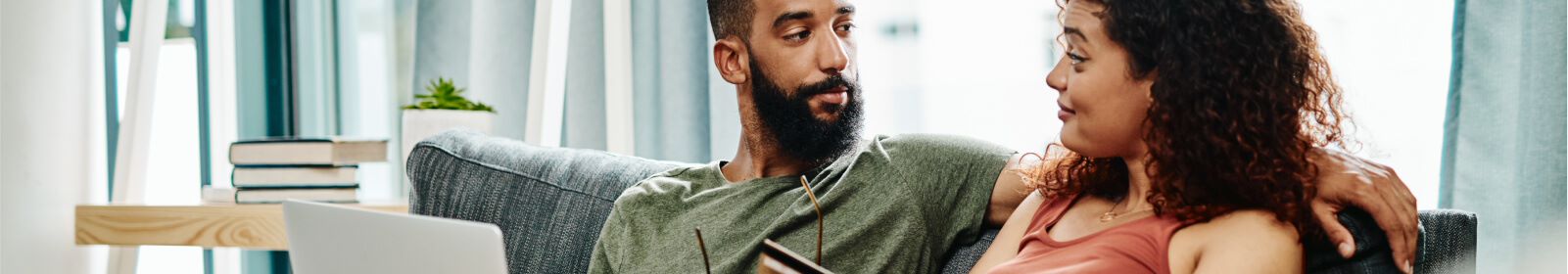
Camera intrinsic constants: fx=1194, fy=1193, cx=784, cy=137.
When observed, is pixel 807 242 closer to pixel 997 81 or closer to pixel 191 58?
pixel 997 81

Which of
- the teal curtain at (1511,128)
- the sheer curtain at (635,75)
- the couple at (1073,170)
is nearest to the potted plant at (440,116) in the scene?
the sheer curtain at (635,75)

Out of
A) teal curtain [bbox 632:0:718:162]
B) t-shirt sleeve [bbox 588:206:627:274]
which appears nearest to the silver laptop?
t-shirt sleeve [bbox 588:206:627:274]

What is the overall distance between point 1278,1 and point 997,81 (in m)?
1.18

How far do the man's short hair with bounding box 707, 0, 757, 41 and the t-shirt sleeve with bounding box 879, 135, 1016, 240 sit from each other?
0.71 feet

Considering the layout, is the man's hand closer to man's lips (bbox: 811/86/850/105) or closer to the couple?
the couple

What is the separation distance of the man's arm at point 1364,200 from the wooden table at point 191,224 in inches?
55.4

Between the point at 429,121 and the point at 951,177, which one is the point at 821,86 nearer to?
the point at 951,177

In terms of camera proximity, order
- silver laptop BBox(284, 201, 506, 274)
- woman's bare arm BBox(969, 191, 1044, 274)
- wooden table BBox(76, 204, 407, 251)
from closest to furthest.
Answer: silver laptop BBox(284, 201, 506, 274) → woman's bare arm BBox(969, 191, 1044, 274) → wooden table BBox(76, 204, 407, 251)

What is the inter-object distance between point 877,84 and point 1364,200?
1.29 meters

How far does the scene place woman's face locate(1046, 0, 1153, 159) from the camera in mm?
1035

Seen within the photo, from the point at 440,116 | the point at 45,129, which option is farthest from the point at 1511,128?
the point at 45,129

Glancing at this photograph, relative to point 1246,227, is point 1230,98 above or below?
above

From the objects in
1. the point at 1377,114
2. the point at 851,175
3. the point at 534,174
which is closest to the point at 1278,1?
the point at 851,175

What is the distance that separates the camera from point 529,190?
154 centimetres
